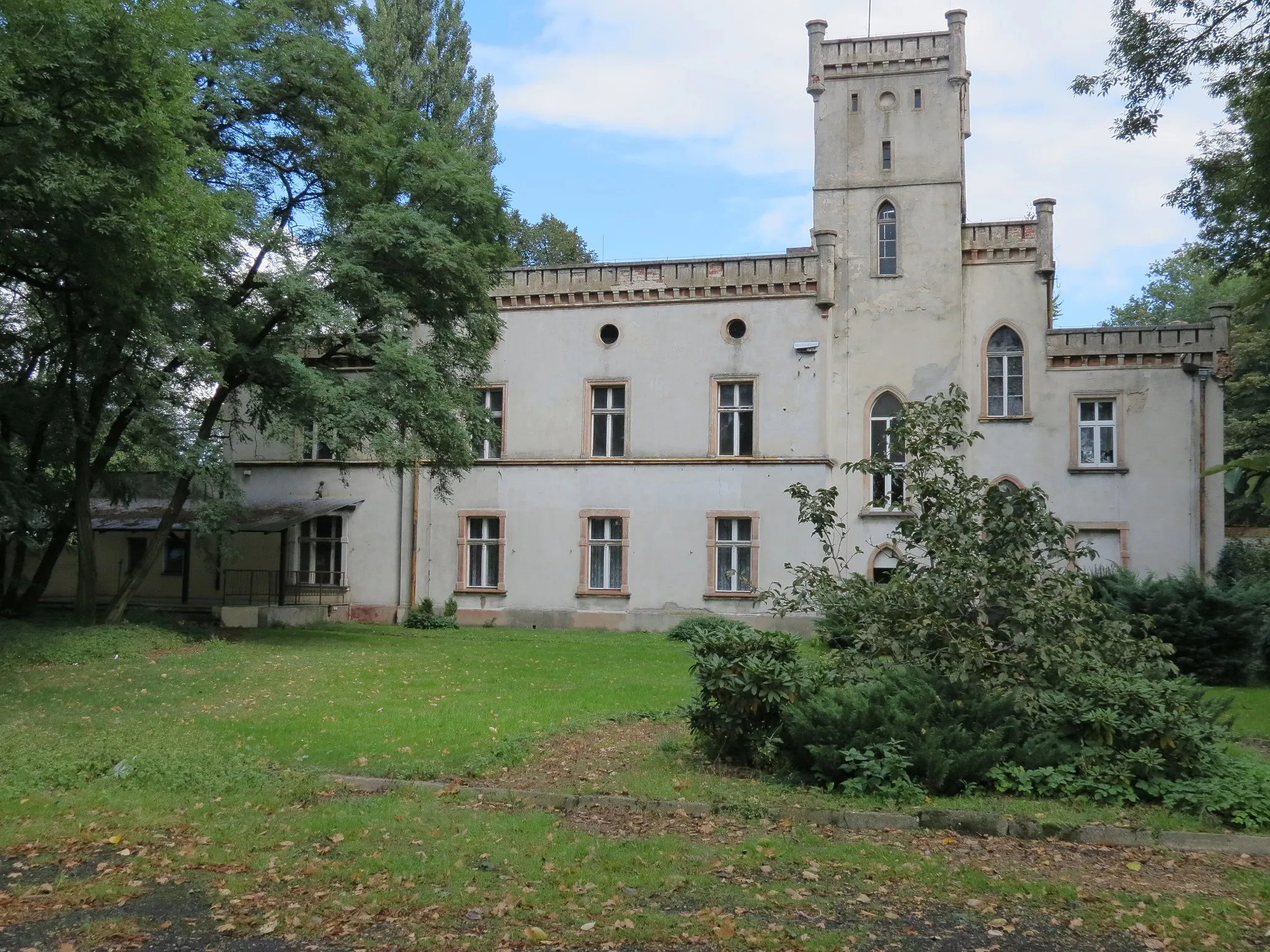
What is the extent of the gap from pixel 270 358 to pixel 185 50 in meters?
7.95

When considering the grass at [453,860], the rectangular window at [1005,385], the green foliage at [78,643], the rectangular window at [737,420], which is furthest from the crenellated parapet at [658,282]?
the grass at [453,860]

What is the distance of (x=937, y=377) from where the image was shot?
29.6 metres

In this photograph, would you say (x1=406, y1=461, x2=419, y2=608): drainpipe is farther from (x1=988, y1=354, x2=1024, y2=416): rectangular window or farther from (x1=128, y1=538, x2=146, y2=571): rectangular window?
(x1=988, y1=354, x2=1024, y2=416): rectangular window

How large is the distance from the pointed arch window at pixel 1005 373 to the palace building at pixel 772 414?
5 cm

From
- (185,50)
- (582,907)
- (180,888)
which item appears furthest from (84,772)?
(185,50)

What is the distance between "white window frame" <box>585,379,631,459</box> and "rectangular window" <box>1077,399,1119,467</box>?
37.2 feet

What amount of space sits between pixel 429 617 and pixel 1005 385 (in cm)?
1565

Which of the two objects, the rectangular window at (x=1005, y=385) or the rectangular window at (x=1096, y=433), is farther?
the rectangular window at (x=1005, y=385)

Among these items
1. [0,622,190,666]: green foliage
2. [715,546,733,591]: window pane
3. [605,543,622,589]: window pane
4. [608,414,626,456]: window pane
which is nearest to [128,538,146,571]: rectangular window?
[0,622,190,666]: green foliage

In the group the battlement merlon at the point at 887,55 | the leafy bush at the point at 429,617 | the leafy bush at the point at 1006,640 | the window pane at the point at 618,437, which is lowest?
the leafy bush at the point at 429,617

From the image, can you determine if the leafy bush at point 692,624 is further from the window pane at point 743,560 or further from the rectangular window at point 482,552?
the rectangular window at point 482,552

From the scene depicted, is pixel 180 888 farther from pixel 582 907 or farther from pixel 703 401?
pixel 703 401

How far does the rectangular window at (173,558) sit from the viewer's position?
108ft

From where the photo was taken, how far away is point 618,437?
30891mm
